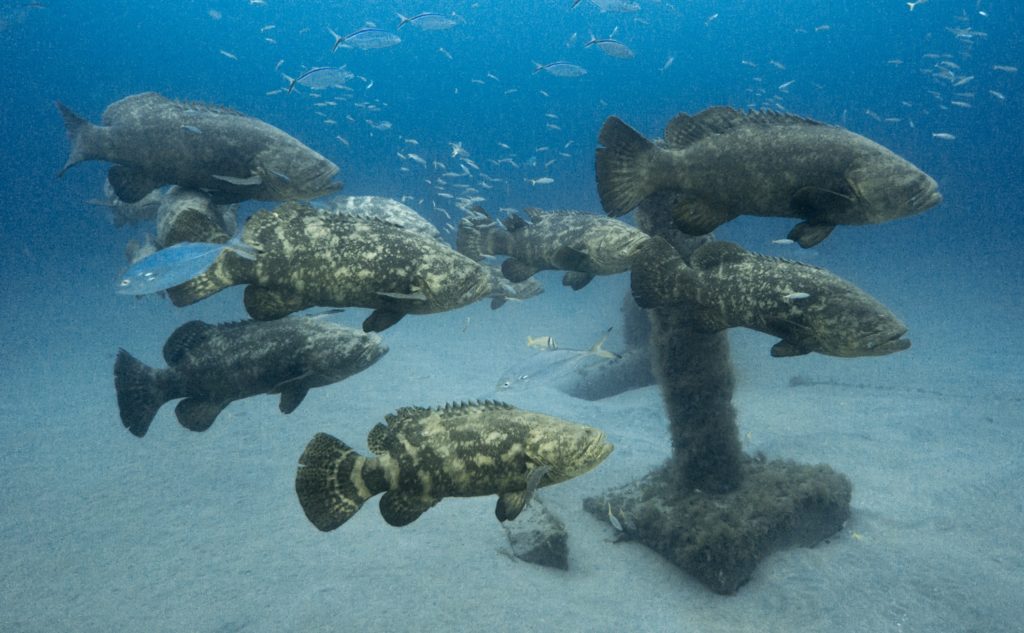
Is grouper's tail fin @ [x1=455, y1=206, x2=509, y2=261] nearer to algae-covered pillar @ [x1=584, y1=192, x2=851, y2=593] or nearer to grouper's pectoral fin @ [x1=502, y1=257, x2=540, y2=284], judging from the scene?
grouper's pectoral fin @ [x1=502, y1=257, x2=540, y2=284]

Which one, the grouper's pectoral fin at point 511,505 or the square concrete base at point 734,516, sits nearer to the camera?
the grouper's pectoral fin at point 511,505

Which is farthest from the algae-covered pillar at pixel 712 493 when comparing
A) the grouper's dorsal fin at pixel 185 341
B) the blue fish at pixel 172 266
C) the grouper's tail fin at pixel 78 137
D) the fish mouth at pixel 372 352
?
the grouper's tail fin at pixel 78 137

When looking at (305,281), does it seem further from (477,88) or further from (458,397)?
(477,88)

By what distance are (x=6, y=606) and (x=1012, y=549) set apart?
38.8 feet

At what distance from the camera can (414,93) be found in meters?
56.2

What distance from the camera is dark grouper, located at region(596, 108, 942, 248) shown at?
3.16 metres

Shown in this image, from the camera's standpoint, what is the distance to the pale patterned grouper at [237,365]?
Answer: 15.8ft

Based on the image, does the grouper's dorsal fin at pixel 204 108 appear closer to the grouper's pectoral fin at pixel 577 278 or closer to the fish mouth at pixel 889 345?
the grouper's pectoral fin at pixel 577 278

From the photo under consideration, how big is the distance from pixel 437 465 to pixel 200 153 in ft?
11.2

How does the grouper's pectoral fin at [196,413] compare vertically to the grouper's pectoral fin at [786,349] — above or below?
below

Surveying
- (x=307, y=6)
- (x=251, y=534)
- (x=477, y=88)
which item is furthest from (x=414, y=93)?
(x=251, y=534)

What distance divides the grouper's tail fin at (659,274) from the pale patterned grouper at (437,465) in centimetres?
124

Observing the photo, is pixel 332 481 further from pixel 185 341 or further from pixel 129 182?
pixel 129 182

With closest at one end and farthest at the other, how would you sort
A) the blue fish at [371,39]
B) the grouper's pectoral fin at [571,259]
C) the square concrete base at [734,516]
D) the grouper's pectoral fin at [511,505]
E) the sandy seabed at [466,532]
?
the grouper's pectoral fin at [511,505]
the grouper's pectoral fin at [571,259]
the sandy seabed at [466,532]
the square concrete base at [734,516]
the blue fish at [371,39]
